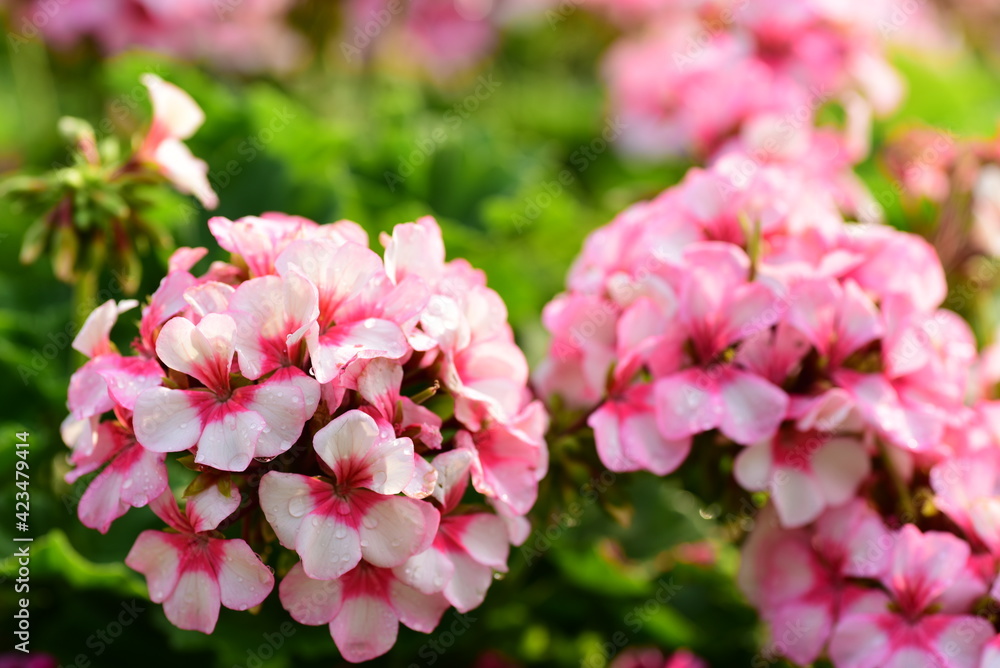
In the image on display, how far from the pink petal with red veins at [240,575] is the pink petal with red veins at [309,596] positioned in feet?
0.06

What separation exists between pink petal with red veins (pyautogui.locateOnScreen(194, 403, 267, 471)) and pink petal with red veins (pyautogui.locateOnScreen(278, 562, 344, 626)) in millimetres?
86

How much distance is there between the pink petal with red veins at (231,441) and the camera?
60cm

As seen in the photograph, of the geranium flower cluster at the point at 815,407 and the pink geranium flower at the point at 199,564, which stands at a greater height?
the geranium flower cluster at the point at 815,407

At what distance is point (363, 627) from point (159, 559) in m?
0.15

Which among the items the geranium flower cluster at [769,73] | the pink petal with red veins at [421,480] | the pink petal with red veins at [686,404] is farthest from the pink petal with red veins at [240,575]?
the geranium flower cluster at [769,73]

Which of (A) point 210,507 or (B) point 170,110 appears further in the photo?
(B) point 170,110

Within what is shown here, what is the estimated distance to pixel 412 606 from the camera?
67cm

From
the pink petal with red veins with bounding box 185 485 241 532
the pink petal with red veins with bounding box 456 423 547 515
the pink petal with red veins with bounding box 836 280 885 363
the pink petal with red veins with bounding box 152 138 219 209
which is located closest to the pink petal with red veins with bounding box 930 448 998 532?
the pink petal with red veins with bounding box 836 280 885 363

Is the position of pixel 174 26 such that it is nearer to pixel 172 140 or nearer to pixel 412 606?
pixel 172 140

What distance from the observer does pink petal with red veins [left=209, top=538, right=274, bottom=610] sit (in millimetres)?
613

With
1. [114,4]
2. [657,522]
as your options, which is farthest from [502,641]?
[114,4]

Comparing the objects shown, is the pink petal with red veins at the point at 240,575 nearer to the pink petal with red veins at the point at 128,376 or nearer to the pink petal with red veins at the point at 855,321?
the pink petal with red veins at the point at 128,376

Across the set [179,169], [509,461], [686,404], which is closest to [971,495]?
[686,404]

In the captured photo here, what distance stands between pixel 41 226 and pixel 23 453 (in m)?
0.21
